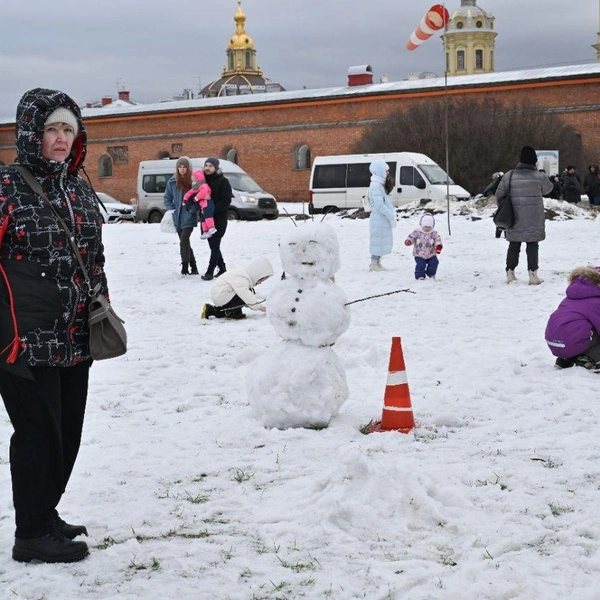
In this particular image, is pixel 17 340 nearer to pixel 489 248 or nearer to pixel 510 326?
pixel 510 326

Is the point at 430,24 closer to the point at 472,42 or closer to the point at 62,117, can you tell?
the point at 62,117

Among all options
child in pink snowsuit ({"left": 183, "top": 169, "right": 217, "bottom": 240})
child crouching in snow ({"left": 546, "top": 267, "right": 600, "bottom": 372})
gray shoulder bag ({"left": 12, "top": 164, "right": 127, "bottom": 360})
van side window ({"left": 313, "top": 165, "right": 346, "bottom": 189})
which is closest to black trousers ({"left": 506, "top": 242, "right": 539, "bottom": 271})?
child in pink snowsuit ({"left": 183, "top": 169, "right": 217, "bottom": 240})

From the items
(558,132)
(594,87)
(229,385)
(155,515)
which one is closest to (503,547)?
(155,515)

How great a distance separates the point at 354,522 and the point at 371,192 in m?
10.3

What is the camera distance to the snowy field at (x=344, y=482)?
3.76m

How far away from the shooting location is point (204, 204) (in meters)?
13.4

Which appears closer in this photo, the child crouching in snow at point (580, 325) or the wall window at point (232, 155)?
the child crouching in snow at point (580, 325)

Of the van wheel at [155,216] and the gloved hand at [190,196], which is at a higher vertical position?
the gloved hand at [190,196]

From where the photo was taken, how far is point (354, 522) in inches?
168

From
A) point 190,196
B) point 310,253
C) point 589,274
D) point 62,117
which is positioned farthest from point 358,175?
point 62,117

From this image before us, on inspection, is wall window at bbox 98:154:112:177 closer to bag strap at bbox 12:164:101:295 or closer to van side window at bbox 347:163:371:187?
van side window at bbox 347:163:371:187

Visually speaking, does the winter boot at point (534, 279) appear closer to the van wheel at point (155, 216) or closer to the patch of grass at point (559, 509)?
the patch of grass at point (559, 509)

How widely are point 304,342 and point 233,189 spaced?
77.5 feet

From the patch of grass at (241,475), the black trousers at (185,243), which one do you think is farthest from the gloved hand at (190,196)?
the patch of grass at (241,475)
